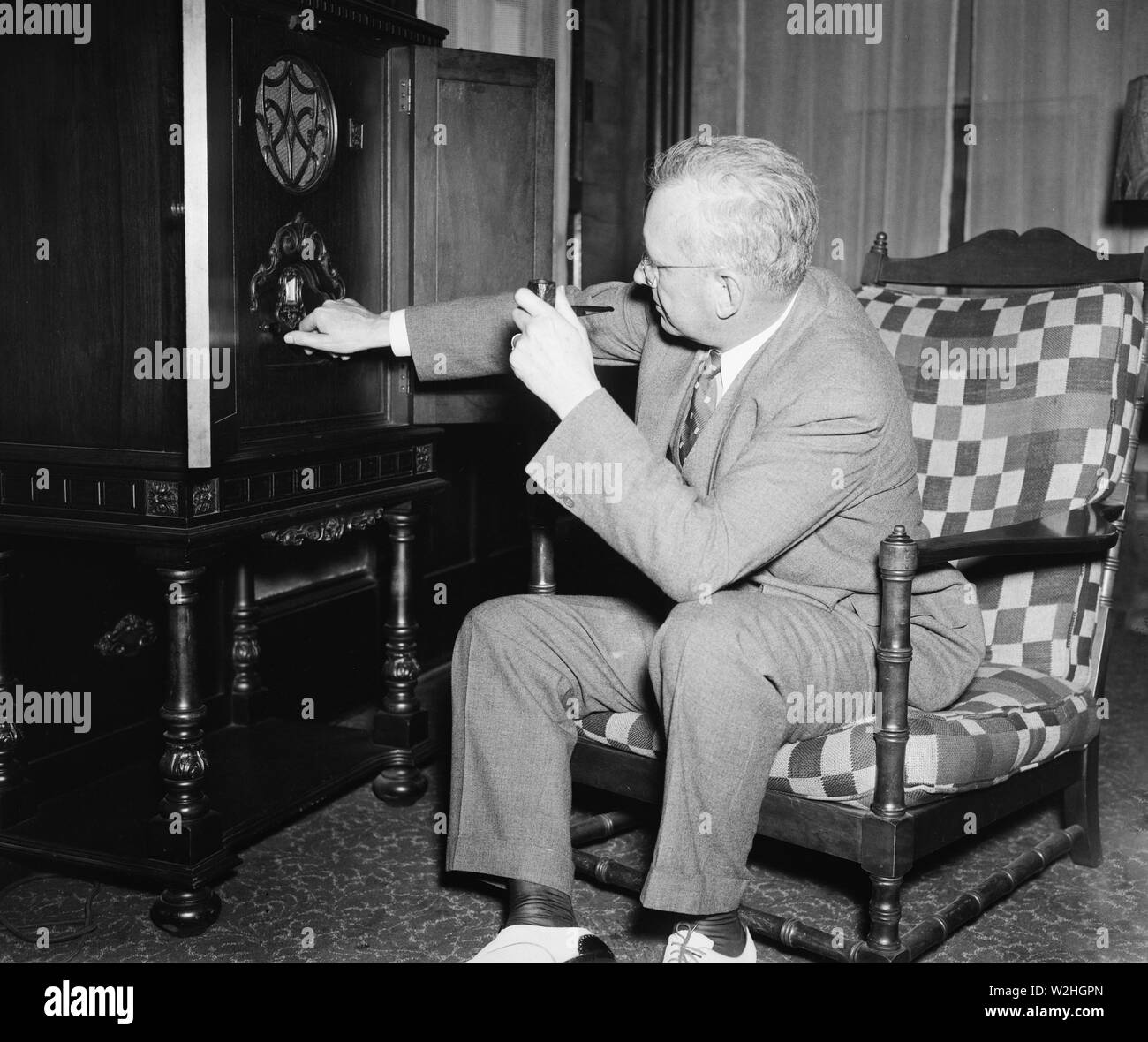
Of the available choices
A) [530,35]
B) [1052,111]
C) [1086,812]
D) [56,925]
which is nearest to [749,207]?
A: [1086,812]

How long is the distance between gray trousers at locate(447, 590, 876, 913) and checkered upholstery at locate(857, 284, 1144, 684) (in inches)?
21.6

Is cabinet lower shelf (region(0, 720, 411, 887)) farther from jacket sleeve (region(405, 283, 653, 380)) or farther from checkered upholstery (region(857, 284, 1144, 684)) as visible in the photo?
checkered upholstery (region(857, 284, 1144, 684))

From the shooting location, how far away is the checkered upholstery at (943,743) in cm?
182

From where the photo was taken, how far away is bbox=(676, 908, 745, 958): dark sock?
1.77m

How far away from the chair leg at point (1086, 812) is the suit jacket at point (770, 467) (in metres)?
0.58

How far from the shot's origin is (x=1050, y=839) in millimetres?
2295

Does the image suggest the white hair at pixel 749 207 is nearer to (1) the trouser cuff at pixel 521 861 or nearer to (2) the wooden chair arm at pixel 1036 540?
(2) the wooden chair arm at pixel 1036 540

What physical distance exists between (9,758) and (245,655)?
2.34 feet

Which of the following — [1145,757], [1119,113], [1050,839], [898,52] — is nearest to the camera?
[1050,839]

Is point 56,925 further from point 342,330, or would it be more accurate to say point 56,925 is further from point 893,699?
point 893,699

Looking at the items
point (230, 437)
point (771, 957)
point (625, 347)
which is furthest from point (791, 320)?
point (771, 957)

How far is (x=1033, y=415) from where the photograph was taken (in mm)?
2383

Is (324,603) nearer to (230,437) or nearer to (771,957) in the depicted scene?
(230,437)

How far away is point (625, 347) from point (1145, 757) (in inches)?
73.0
